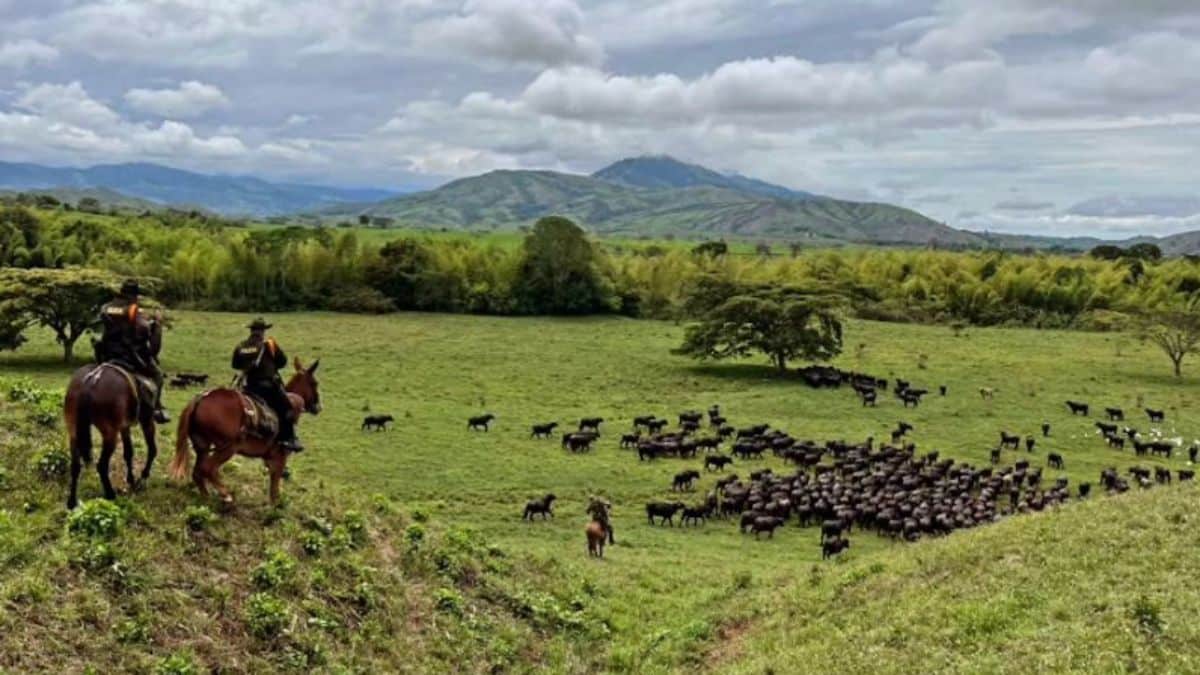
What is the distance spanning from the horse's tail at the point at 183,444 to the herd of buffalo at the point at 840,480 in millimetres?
12562

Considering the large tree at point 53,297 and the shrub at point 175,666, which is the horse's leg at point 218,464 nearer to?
the shrub at point 175,666

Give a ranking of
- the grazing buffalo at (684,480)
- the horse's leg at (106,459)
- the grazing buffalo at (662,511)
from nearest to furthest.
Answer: the horse's leg at (106,459) → the grazing buffalo at (662,511) → the grazing buffalo at (684,480)

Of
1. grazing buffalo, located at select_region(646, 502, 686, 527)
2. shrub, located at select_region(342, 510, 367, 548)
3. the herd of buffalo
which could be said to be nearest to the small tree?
the herd of buffalo

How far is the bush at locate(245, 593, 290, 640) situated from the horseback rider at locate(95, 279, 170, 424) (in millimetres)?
2967

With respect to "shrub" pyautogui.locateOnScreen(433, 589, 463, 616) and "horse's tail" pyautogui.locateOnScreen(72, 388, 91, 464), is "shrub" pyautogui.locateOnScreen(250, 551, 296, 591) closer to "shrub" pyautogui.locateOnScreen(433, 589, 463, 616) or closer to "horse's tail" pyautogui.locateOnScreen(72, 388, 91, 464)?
"shrub" pyautogui.locateOnScreen(433, 589, 463, 616)

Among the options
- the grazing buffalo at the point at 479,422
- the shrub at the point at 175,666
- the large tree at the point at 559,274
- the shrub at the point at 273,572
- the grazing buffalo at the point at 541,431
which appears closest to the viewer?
the shrub at the point at 175,666

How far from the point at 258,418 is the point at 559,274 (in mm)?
69011

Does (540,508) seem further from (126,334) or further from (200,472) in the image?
(126,334)

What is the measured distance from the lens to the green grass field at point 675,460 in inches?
479

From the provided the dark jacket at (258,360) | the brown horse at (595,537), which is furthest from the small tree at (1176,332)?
the dark jacket at (258,360)

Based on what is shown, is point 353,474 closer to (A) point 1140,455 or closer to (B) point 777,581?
(B) point 777,581

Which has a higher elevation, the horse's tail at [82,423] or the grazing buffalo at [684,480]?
the horse's tail at [82,423]

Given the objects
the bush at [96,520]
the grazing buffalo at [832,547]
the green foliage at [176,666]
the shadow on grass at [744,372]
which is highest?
the bush at [96,520]

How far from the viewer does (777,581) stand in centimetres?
1580
